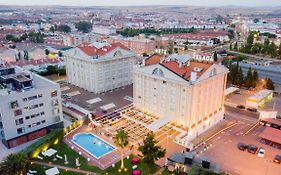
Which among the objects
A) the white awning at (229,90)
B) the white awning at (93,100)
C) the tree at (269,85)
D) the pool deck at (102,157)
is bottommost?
the pool deck at (102,157)

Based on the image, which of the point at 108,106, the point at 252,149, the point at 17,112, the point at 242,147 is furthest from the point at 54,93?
the point at 252,149

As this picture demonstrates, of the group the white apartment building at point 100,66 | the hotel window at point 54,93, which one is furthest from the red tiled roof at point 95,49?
the hotel window at point 54,93

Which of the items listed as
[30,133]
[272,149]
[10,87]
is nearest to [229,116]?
[272,149]

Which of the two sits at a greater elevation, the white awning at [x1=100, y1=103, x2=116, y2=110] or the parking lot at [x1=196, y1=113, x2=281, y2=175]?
the white awning at [x1=100, y1=103, x2=116, y2=110]

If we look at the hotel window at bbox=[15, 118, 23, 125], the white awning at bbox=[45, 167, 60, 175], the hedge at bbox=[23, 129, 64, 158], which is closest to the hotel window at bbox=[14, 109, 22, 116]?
the hotel window at bbox=[15, 118, 23, 125]

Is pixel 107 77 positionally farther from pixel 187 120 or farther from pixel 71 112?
pixel 187 120

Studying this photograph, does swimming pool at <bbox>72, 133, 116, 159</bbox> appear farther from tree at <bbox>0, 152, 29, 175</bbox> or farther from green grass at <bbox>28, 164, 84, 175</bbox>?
tree at <bbox>0, 152, 29, 175</bbox>

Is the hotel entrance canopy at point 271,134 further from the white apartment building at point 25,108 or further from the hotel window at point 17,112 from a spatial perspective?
the hotel window at point 17,112
